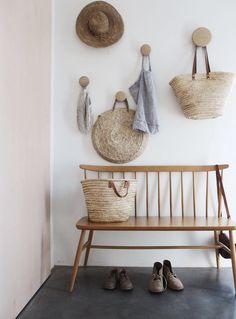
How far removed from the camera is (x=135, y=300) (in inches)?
67.1

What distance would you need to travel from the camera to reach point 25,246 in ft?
5.44

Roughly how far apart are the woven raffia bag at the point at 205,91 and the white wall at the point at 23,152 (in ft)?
2.99

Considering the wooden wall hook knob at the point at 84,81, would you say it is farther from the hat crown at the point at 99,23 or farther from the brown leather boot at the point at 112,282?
the brown leather boot at the point at 112,282

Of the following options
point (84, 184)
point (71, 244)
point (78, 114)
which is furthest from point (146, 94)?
point (71, 244)

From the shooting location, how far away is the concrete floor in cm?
154

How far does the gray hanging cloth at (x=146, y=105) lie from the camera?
2188 mm

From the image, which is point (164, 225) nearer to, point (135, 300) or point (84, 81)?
point (135, 300)

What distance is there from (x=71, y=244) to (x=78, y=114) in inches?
36.7

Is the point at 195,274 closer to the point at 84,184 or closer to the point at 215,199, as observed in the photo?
the point at 215,199

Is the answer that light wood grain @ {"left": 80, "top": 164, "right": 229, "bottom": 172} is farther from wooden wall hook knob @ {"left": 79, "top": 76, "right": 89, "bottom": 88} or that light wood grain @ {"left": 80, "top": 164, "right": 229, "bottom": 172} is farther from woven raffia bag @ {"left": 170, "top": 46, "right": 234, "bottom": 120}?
wooden wall hook knob @ {"left": 79, "top": 76, "right": 89, "bottom": 88}

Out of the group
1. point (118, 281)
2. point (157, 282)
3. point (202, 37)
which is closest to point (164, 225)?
point (157, 282)

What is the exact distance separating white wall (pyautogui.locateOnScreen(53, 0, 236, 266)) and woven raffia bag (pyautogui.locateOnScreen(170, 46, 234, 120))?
0.17m

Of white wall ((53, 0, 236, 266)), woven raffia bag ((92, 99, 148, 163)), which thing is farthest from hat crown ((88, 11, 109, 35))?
woven raffia bag ((92, 99, 148, 163))

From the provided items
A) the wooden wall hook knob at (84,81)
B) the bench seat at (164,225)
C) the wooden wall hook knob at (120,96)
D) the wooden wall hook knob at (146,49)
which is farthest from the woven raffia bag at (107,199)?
the wooden wall hook knob at (146,49)
